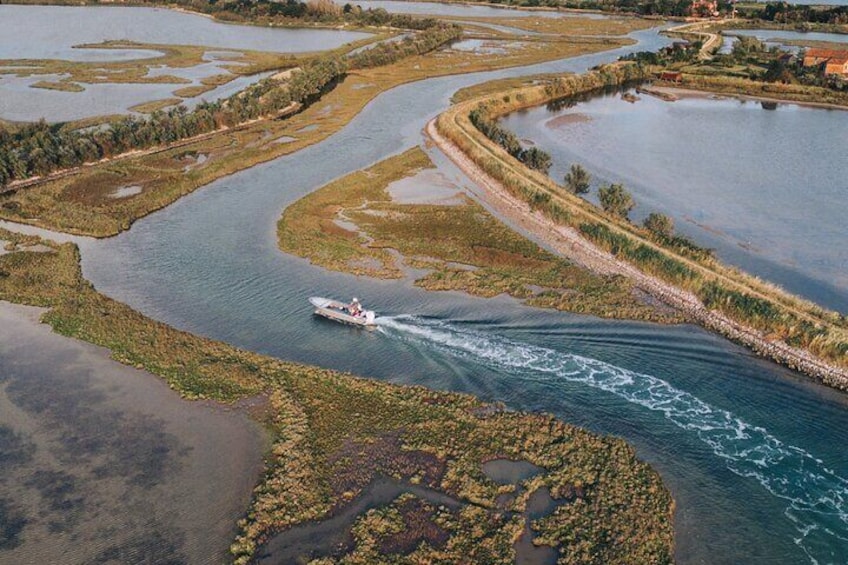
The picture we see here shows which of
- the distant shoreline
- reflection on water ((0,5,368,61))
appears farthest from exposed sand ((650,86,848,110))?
reflection on water ((0,5,368,61))

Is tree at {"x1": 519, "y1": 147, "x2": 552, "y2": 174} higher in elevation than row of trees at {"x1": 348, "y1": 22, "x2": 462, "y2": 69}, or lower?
lower

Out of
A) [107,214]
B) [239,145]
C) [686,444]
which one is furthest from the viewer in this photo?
[239,145]

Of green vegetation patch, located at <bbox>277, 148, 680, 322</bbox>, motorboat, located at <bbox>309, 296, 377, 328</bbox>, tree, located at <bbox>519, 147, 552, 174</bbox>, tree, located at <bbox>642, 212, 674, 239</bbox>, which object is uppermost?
tree, located at <bbox>519, 147, 552, 174</bbox>

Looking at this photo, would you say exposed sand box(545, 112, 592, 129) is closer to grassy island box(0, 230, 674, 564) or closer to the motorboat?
the motorboat

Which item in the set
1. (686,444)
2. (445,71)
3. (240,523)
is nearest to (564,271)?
(686,444)

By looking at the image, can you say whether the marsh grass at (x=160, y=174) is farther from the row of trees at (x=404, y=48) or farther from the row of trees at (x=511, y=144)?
the row of trees at (x=511, y=144)

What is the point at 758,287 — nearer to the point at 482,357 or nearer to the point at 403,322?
the point at 482,357

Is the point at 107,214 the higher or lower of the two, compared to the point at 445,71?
lower
